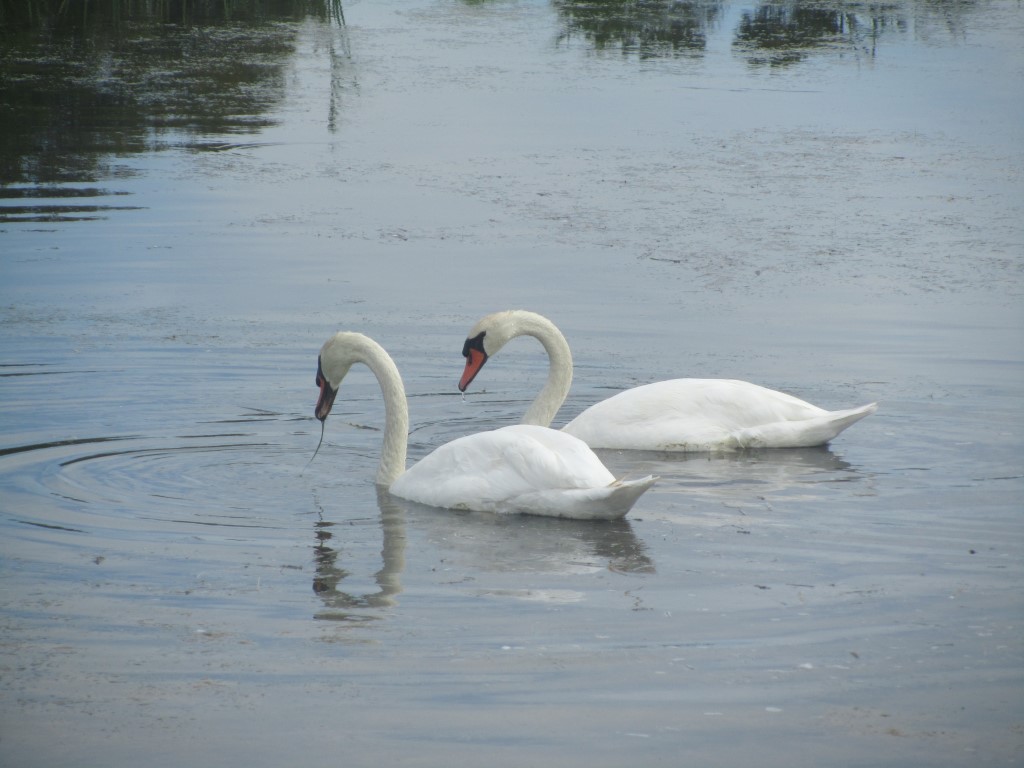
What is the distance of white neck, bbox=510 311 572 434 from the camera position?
27.8 ft

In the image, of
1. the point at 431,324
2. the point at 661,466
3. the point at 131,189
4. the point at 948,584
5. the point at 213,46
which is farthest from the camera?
the point at 213,46

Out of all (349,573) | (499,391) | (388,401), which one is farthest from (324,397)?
(349,573)

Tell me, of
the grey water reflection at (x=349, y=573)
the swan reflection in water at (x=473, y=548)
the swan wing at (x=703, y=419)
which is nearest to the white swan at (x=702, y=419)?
the swan wing at (x=703, y=419)

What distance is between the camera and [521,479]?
6.87 m

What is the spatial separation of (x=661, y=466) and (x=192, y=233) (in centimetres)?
571

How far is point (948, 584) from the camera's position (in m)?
5.84

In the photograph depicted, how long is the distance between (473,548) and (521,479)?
567 millimetres

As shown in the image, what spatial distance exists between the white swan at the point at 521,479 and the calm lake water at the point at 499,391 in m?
0.10

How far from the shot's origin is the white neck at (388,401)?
24.6 feet

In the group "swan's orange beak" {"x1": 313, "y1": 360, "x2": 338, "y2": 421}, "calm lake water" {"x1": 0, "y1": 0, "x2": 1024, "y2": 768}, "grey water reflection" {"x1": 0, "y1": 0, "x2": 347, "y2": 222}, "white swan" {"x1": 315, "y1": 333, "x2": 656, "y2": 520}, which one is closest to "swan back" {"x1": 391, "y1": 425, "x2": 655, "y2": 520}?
"white swan" {"x1": 315, "y1": 333, "x2": 656, "y2": 520}

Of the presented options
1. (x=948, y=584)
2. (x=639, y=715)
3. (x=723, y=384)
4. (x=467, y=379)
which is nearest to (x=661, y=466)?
(x=723, y=384)

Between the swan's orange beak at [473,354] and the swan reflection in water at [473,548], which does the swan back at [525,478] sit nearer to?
the swan reflection in water at [473,548]

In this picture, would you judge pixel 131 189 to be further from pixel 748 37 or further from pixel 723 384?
pixel 748 37

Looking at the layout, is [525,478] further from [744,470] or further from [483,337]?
[483,337]
